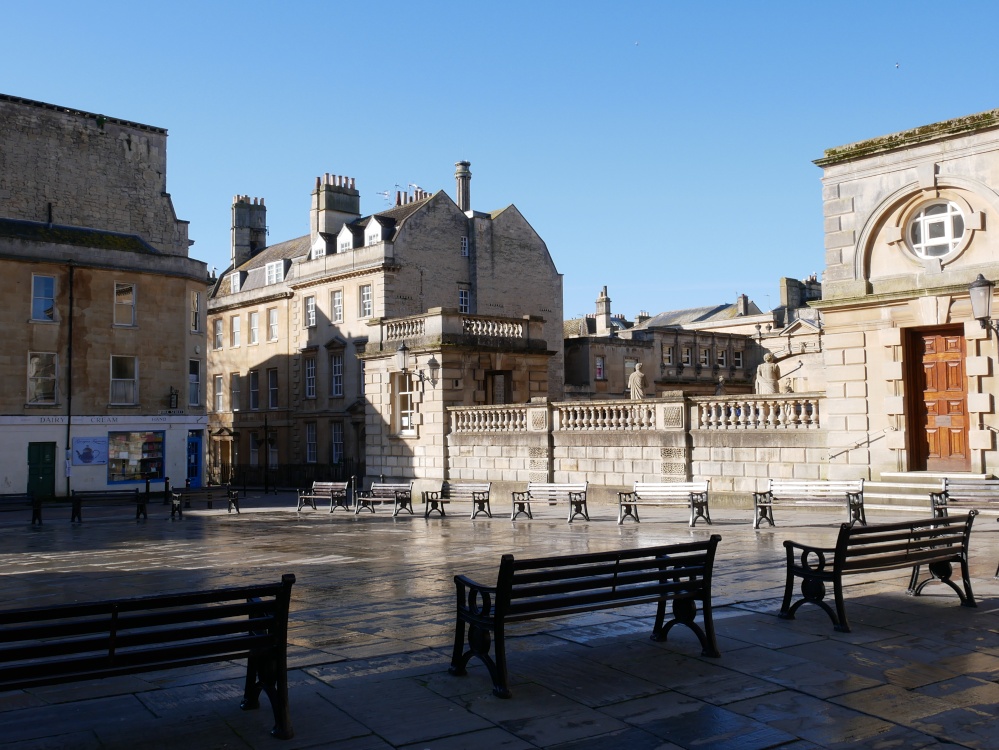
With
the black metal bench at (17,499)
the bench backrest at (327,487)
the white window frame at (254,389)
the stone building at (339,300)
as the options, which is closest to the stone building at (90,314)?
the black metal bench at (17,499)

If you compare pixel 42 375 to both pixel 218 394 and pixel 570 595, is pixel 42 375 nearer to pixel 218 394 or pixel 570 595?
pixel 218 394

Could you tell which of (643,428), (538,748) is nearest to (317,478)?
(643,428)

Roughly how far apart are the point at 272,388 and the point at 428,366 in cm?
2352

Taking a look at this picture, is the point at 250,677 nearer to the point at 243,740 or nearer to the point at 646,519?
the point at 243,740

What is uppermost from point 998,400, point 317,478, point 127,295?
point 127,295

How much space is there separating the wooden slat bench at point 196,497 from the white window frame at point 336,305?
10.4 meters

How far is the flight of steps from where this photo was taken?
662 inches

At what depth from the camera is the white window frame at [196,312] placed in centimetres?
3712

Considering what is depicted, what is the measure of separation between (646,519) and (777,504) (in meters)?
3.04

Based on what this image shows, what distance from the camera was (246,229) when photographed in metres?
56.3

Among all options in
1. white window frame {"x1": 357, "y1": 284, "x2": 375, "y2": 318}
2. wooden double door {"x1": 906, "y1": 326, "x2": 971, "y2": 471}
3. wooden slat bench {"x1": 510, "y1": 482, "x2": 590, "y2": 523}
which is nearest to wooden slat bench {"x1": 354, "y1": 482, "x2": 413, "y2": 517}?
wooden slat bench {"x1": 510, "y1": 482, "x2": 590, "y2": 523}

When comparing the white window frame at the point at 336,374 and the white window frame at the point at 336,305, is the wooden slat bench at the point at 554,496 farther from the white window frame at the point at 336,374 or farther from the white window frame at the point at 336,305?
the white window frame at the point at 336,305

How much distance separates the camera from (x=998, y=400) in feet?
54.1

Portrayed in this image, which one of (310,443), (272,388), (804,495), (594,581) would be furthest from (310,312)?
(594,581)
